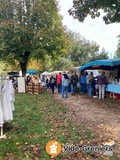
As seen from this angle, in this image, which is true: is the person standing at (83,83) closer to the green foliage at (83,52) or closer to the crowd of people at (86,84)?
the crowd of people at (86,84)

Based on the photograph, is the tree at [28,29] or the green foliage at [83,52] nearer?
the tree at [28,29]

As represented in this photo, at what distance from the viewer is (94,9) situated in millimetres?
13633

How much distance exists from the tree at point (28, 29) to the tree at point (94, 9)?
30.5 ft

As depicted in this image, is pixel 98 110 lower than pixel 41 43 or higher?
lower

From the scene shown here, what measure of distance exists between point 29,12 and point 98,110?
16.5 meters

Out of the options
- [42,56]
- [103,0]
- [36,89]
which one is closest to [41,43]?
[42,56]

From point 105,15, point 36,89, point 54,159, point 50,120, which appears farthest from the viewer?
point 36,89

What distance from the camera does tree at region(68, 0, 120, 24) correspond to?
40.4 ft

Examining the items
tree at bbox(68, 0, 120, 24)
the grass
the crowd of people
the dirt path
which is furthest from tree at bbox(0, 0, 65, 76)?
the grass

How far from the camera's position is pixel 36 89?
19922 mm

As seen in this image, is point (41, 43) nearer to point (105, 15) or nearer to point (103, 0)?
point (105, 15)

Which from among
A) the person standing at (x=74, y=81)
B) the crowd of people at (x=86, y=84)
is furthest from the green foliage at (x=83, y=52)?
the person standing at (x=74, y=81)

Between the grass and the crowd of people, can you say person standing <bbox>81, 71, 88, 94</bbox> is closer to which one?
the crowd of people

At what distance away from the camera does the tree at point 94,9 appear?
40.4 feet
